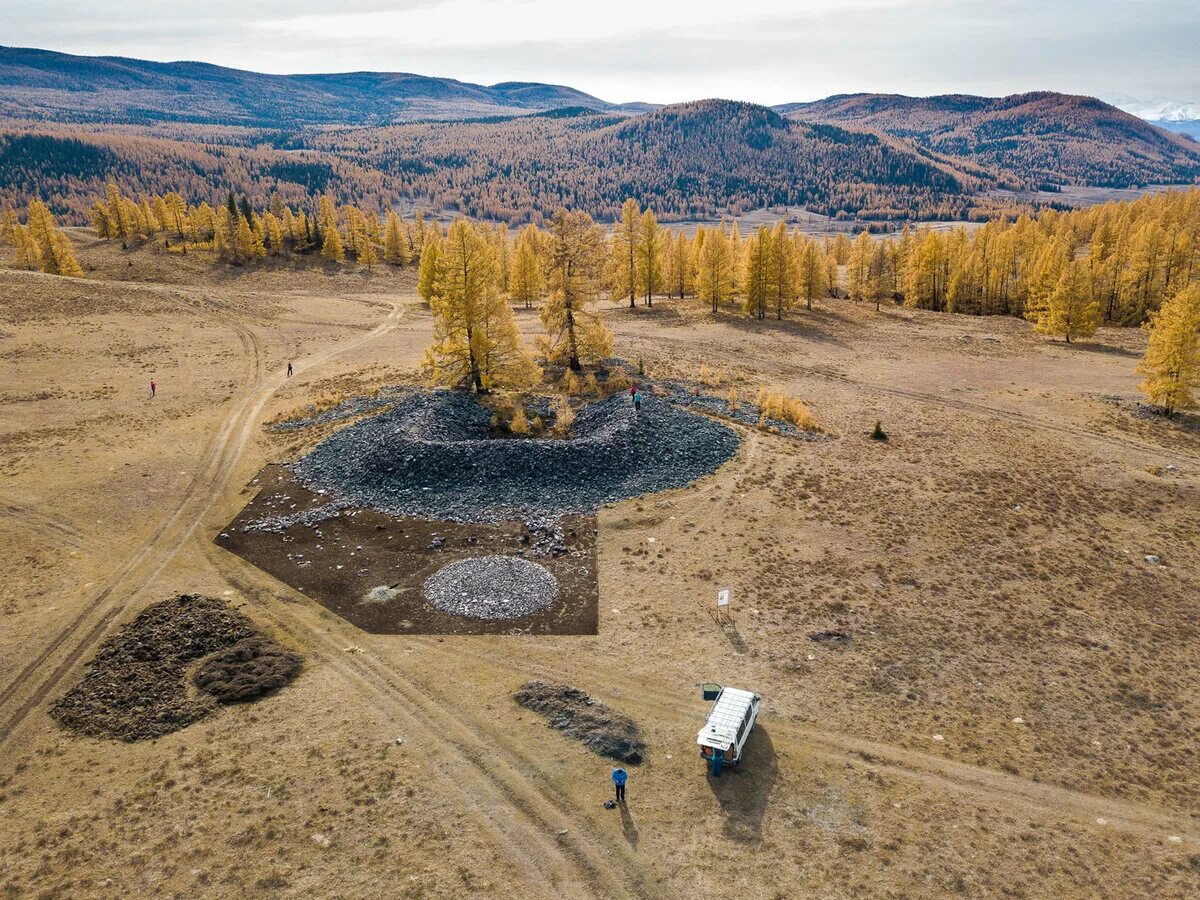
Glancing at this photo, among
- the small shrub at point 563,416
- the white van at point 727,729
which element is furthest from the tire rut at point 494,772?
the small shrub at point 563,416

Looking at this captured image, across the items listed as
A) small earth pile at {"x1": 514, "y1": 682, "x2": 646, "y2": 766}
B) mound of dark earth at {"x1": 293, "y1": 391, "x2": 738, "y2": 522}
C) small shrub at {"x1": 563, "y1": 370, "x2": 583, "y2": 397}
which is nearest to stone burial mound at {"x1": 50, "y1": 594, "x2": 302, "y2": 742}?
small earth pile at {"x1": 514, "y1": 682, "x2": 646, "y2": 766}

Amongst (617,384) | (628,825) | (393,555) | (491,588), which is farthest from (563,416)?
(628,825)

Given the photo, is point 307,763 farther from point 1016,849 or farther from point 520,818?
point 1016,849

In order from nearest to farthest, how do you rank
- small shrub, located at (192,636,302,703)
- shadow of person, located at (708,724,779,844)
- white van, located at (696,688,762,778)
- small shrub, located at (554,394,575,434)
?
shadow of person, located at (708,724,779,844)
white van, located at (696,688,762,778)
small shrub, located at (192,636,302,703)
small shrub, located at (554,394,575,434)

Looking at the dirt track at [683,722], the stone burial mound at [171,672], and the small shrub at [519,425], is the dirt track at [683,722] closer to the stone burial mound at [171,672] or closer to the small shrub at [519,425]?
the stone burial mound at [171,672]

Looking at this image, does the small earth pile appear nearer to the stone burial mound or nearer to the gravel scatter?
the stone burial mound

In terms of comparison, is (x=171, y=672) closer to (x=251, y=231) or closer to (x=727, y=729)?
(x=727, y=729)
